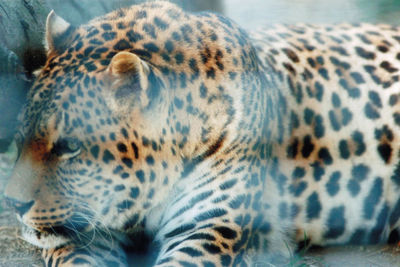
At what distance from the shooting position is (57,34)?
2.77 metres

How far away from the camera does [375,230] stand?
335 cm

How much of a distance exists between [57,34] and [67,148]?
0.59m

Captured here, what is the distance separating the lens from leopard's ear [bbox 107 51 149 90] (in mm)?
2400

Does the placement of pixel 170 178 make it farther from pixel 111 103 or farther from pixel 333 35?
pixel 333 35

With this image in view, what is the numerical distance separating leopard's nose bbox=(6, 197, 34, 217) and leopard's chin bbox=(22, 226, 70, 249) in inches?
6.5

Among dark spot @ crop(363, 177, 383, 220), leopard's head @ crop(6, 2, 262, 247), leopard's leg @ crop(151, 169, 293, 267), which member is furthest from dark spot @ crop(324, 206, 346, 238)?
leopard's head @ crop(6, 2, 262, 247)

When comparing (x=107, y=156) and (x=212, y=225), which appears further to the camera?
(x=212, y=225)

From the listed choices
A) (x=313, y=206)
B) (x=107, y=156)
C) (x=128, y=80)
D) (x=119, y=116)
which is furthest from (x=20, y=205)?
(x=313, y=206)

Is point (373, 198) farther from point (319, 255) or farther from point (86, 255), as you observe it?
point (86, 255)

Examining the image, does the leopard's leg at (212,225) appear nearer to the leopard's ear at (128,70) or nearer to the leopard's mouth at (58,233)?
the leopard's mouth at (58,233)

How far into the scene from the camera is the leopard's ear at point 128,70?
7.88 ft

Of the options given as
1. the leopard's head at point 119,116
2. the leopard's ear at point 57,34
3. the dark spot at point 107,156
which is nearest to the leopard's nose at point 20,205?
the leopard's head at point 119,116

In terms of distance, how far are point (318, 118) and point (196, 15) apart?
0.88 m

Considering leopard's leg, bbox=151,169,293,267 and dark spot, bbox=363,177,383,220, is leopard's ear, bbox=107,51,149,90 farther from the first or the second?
dark spot, bbox=363,177,383,220
